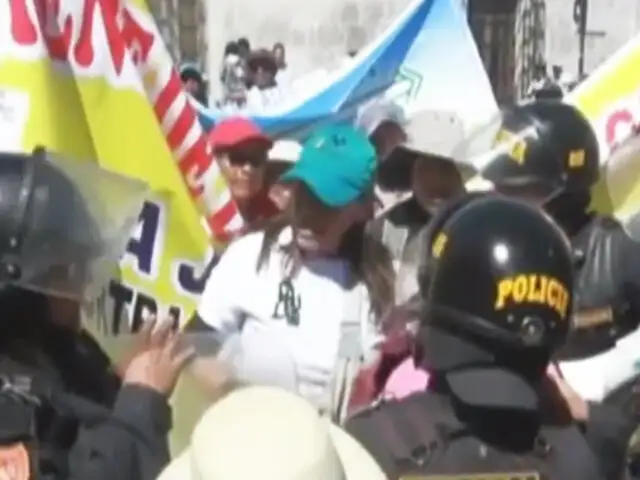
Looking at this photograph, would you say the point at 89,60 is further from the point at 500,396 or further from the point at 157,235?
the point at 500,396

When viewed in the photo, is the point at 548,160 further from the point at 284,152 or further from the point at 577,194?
the point at 284,152

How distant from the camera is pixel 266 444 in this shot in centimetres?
226

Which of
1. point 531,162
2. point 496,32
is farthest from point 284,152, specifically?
point 496,32

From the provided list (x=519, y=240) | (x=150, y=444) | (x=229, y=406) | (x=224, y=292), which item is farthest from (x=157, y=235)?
(x=229, y=406)

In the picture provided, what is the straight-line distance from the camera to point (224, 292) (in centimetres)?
409

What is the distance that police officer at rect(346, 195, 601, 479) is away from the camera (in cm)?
279

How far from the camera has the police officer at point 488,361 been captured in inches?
110

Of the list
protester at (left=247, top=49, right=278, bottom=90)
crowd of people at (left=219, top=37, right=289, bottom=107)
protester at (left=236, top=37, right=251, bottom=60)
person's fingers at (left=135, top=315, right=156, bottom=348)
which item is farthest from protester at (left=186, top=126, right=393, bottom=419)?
protester at (left=236, top=37, right=251, bottom=60)

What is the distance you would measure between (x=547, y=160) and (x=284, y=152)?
3.65 feet

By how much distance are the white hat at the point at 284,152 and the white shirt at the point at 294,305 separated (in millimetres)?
1279

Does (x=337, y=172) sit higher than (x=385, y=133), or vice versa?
(x=337, y=172)

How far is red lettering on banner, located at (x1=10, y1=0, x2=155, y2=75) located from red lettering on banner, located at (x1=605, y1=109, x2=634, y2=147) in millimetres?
1936

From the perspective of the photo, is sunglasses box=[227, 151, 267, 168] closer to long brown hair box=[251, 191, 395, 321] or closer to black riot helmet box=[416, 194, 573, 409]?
long brown hair box=[251, 191, 395, 321]

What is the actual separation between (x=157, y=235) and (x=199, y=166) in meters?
0.41
